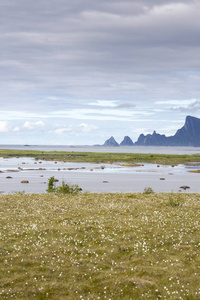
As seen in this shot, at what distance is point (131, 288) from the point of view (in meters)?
12.0

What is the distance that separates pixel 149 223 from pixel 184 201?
11288mm

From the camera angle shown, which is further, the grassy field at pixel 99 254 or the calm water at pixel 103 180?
the calm water at pixel 103 180

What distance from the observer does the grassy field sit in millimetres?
11930

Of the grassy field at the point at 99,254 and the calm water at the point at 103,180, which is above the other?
the grassy field at the point at 99,254

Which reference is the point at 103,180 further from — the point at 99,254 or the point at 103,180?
the point at 99,254

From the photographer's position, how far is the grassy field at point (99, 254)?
11.9 metres

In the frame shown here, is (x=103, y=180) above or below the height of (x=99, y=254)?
below

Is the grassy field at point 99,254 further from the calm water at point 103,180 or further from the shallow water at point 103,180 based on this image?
the calm water at point 103,180

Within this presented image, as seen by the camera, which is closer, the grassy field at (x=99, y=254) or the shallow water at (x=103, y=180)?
the grassy field at (x=99, y=254)

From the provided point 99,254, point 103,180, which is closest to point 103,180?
point 103,180

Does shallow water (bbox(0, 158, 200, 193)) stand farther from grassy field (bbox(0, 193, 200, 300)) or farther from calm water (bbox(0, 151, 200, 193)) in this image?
grassy field (bbox(0, 193, 200, 300))

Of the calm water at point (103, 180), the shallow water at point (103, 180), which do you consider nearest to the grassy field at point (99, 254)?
the shallow water at point (103, 180)

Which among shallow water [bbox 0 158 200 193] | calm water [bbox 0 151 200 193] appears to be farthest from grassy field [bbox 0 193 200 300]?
calm water [bbox 0 151 200 193]

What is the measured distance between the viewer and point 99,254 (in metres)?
15.3
